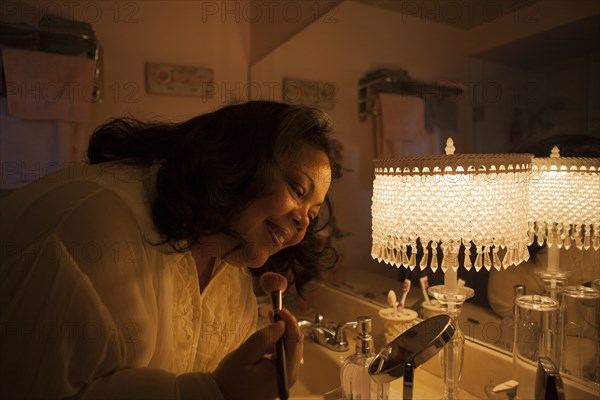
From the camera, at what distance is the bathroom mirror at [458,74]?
0.81 metres

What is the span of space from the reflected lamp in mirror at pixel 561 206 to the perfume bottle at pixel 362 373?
0.40 meters

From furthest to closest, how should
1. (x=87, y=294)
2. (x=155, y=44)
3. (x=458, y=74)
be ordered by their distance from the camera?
(x=155, y=44), (x=458, y=74), (x=87, y=294)

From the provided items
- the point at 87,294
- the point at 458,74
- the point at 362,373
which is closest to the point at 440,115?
the point at 458,74

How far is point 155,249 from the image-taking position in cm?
61

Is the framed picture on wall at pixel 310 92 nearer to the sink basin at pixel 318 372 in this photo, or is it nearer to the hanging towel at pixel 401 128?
the hanging towel at pixel 401 128

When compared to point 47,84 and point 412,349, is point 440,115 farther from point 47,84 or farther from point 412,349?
point 47,84

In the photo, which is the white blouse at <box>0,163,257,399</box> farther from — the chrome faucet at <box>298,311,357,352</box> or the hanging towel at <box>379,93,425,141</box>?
the hanging towel at <box>379,93,425,141</box>

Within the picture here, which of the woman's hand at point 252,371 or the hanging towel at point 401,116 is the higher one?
the hanging towel at point 401,116

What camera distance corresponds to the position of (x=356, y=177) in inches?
52.9

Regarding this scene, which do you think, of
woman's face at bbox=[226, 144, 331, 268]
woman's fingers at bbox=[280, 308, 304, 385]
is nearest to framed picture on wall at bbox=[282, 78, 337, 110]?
woman's face at bbox=[226, 144, 331, 268]

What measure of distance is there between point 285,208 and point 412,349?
0.29 metres

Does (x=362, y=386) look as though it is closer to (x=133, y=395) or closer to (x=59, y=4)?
(x=133, y=395)

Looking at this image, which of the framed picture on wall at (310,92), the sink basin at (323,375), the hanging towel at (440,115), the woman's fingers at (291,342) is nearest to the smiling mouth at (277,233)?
the woman's fingers at (291,342)

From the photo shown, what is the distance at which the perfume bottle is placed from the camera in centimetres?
76
